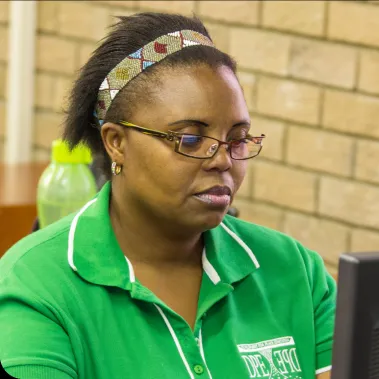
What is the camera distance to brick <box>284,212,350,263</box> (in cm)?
313

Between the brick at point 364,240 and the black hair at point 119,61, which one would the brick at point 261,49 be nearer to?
the brick at point 364,240

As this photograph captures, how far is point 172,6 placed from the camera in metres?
3.49

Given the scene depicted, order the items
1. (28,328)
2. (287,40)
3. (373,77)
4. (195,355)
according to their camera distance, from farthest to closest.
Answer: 1. (287,40)
2. (373,77)
3. (195,355)
4. (28,328)

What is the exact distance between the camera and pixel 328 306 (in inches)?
75.2

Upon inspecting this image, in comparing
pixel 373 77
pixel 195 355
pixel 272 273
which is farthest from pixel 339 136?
pixel 195 355

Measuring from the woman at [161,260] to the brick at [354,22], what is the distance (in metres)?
1.19

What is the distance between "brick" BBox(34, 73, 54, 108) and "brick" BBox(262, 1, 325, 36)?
3.51 ft

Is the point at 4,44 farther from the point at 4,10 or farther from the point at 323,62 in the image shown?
the point at 323,62

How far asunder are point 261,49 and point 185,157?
1.63m

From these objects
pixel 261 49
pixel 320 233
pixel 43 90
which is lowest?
pixel 320 233

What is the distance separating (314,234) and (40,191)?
0.95 m

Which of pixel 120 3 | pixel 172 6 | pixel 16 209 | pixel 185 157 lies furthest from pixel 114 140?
pixel 120 3

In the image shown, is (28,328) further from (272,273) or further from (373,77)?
(373,77)

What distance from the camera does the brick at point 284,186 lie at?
3.20 metres
